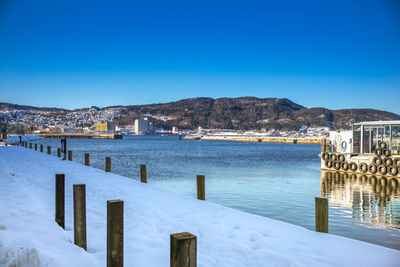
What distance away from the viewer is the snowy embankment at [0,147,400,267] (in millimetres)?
5039

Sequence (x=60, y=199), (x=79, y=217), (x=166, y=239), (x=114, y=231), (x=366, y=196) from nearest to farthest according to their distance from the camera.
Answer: (x=114, y=231), (x=79, y=217), (x=60, y=199), (x=166, y=239), (x=366, y=196)

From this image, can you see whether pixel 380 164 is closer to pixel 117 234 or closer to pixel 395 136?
pixel 395 136

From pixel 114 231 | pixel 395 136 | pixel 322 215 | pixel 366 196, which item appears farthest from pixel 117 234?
pixel 395 136

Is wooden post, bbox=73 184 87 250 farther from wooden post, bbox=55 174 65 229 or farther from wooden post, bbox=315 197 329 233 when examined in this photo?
wooden post, bbox=315 197 329 233

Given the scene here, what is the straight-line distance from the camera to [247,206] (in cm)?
1537

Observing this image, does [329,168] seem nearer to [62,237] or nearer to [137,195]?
[137,195]

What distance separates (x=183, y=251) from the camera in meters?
3.34

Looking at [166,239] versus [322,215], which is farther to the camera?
[322,215]

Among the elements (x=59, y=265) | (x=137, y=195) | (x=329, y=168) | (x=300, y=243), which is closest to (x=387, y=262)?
(x=300, y=243)

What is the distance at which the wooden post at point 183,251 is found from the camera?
332 cm

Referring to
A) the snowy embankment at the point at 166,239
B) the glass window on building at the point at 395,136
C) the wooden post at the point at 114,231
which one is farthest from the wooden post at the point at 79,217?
the glass window on building at the point at 395,136

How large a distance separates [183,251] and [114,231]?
1.48m

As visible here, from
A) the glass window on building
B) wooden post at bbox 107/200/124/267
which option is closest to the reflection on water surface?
the glass window on building

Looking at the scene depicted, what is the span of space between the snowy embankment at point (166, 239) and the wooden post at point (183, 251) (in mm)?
2024
